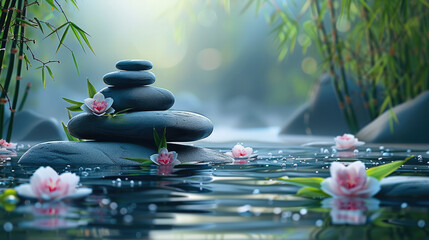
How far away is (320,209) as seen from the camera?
5.83 ft

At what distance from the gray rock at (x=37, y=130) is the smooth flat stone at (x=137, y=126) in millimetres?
2780

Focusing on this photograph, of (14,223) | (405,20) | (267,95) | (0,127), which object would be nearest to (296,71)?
(267,95)

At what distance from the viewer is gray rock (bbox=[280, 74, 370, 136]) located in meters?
7.53

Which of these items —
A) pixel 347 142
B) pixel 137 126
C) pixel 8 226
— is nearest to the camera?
pixel 8 226

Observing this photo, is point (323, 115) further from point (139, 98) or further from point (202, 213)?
point (202, 213)

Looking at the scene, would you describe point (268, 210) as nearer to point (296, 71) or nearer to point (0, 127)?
point (0, 127)

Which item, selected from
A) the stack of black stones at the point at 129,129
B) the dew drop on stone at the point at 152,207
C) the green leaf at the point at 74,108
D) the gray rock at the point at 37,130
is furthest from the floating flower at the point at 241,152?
the gray rock at the point at 37,130

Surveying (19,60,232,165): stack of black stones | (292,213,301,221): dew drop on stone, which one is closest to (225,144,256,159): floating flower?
(19,60,232,165): stack of black stones

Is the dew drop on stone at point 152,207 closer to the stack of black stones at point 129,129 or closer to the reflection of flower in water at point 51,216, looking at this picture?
the reflection of flower in water at point 51,216

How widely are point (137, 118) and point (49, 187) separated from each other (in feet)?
5.39

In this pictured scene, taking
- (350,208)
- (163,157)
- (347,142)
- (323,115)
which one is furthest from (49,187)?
(323,115)

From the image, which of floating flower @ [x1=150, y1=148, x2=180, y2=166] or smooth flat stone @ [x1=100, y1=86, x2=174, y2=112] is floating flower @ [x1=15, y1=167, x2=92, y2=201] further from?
smooth flat stone @ [x1=100, y1=86, x2=174, y2=112]

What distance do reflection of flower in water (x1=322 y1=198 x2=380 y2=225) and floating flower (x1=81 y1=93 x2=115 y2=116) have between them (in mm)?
1814

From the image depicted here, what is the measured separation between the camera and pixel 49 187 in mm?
1895
